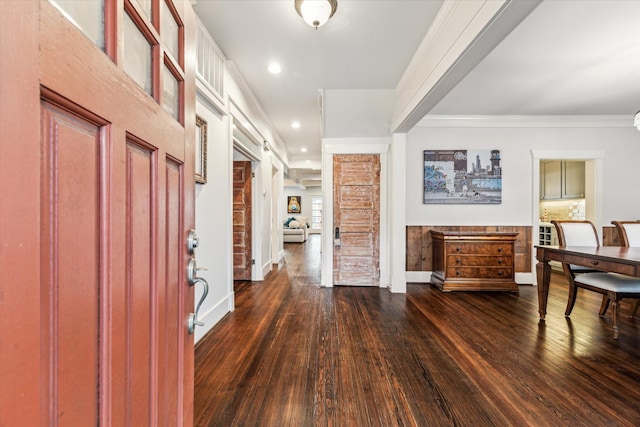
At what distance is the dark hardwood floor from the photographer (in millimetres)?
1553

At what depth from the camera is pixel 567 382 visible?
1.82m

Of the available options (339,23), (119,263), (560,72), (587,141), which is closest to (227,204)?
(339,23)

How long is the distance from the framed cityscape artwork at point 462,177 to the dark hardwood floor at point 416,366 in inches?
66.2

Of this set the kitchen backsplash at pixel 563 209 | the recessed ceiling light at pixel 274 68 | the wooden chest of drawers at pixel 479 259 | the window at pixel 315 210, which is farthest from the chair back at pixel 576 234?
the window at pixel 315 210

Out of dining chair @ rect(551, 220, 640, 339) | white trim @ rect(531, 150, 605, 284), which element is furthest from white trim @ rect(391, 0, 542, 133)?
white trim @ rect(531, 150, 605, 284)

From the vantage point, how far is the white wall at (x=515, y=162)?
437 cm

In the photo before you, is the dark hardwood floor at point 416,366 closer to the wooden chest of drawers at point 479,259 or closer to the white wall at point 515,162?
the wooden chest of drawers at point 479,259

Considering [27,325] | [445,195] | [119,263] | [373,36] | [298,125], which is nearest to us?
[27,325]

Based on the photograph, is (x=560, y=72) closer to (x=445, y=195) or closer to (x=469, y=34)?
(x=445, y=195)

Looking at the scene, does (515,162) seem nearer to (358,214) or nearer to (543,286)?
(543,286)

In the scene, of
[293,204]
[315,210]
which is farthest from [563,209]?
[293,204]

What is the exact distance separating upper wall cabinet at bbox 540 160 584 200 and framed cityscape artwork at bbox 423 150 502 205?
215 centimetres

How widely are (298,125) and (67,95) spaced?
16.8 ft

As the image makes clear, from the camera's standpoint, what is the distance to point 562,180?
5559mm
